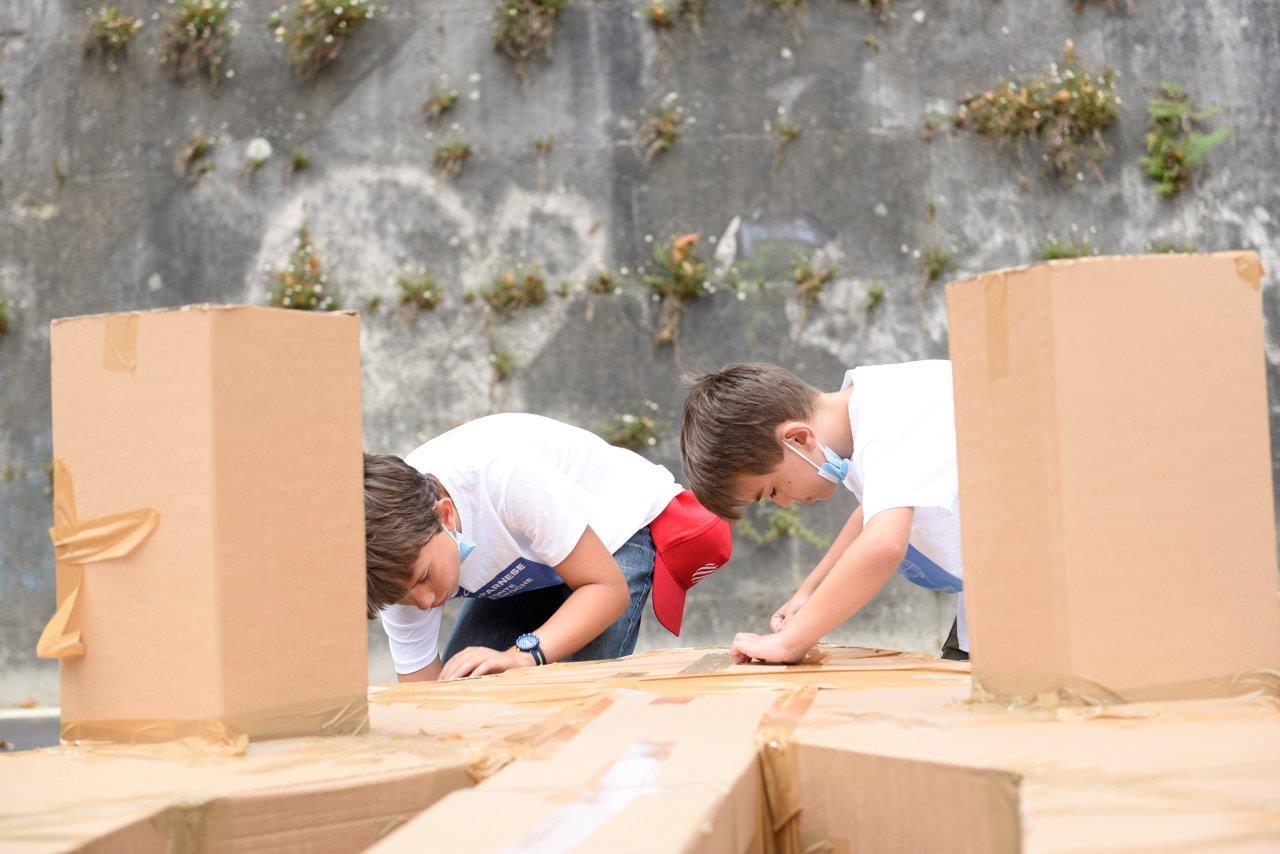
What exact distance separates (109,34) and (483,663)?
125 inches

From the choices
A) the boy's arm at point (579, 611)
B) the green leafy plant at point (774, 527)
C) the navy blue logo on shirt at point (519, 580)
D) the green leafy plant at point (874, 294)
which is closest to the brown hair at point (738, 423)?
the boy's arm at point (579, 611)

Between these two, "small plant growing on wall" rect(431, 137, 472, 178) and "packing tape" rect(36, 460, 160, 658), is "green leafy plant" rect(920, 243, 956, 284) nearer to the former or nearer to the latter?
"small plant growing on wall" rect(431, 137, 472, 178)

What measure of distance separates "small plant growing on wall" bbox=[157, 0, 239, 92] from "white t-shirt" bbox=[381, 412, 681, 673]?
Result: 2372mm

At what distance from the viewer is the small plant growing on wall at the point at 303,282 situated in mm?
4281

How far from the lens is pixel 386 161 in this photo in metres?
4.39

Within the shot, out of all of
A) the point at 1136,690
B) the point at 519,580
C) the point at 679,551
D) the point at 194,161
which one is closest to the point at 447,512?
the point at 519,580

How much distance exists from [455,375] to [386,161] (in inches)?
30.6

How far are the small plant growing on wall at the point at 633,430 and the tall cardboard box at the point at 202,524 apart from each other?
2903mm

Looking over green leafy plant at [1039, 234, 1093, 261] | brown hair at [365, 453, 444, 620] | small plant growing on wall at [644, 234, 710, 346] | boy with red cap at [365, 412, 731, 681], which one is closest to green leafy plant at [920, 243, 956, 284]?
green leafy plant at [1039, 234, 1093, 261]

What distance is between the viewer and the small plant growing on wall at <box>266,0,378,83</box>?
172 inches

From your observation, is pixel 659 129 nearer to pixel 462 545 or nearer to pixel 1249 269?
pixel 462 545

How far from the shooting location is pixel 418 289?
4.30 meters

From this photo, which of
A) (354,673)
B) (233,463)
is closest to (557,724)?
(354,673)

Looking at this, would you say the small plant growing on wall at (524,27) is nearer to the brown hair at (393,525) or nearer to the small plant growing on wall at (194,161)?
the small plant growing on wall at (194,161)
